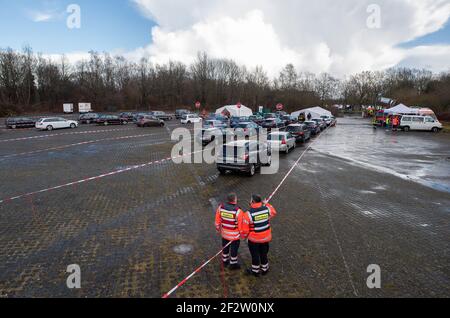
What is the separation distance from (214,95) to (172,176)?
81499 millimetres

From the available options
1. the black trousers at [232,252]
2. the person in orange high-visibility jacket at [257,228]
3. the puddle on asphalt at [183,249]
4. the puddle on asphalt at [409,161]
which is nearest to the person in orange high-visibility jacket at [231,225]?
the black trousers at [232,252]

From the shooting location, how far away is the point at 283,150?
1864cm

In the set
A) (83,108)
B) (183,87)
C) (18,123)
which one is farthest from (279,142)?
(183,87)

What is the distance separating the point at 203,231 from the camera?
7020 mm

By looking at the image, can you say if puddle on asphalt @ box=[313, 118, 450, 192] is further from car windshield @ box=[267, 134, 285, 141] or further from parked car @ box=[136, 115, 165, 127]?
parked car @ box=[136, 115, 165, 127]

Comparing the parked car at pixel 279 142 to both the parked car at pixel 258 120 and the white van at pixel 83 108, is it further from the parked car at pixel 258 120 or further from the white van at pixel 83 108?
the white van at pixel 83 108

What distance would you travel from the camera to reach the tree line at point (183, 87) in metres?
64.6

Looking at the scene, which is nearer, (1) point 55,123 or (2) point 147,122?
(1) point 55,123

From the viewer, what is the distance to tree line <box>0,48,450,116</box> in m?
64.6

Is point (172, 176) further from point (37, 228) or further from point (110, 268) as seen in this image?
point (110, 268)

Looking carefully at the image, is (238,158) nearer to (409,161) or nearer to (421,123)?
(409,161)

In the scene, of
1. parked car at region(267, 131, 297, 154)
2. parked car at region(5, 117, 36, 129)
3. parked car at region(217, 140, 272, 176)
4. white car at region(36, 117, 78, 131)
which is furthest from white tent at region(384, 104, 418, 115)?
parked car at region(5, 117, 36, 129)

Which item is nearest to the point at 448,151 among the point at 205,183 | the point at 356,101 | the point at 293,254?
the point at 205,183

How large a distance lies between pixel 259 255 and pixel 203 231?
7.26 feet
